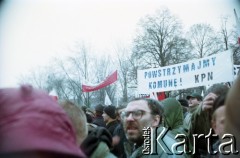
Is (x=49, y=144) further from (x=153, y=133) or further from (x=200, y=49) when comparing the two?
(x=200, y=49)

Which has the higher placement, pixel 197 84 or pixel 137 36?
pixel 137 36

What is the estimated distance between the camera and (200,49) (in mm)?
7051

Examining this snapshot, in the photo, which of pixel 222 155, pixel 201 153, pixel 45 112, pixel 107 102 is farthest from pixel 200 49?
pixel 45 112

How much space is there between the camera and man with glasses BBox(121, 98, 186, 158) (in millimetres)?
1715

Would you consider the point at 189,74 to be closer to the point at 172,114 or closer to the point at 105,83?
the point at 172,114

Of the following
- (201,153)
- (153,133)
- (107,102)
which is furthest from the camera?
(107,102)

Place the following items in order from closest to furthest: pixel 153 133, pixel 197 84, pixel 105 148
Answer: pixel 105 148
pixel 153 133
pixel 197 84

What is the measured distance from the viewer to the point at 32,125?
2.29ft

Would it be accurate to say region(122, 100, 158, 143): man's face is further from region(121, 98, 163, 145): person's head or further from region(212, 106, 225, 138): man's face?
region(212, 106, 225, 138): man's face

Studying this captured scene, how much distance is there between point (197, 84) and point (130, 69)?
9.11m

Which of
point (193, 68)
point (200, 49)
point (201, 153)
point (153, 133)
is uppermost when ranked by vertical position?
point (200, 49)

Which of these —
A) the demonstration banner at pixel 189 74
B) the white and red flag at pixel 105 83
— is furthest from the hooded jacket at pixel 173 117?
the white and red flag at pixel 105 83

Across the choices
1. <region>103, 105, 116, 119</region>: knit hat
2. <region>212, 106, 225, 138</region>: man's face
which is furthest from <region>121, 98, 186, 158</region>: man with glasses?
<region>103, 105, 116, 119</region>: knit hat

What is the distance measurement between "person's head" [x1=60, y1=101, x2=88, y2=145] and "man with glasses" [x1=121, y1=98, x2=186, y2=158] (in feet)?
1.21
